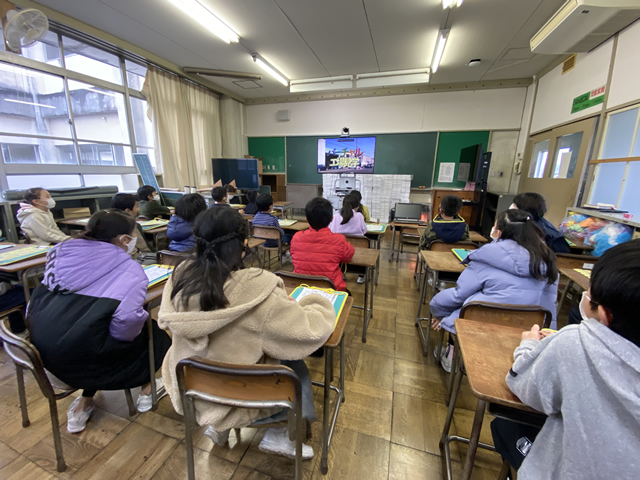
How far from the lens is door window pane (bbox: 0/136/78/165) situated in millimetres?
3199

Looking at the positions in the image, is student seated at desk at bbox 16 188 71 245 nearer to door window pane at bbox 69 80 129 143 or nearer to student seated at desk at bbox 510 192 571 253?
door window pane at bbox 69 80 129 143

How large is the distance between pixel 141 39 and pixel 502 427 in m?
5.82

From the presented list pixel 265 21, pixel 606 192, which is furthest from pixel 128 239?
pixel 606 192

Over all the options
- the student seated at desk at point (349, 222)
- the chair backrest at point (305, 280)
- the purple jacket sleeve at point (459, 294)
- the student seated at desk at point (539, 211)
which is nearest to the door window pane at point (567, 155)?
the student seated at desk at point (539, 211)

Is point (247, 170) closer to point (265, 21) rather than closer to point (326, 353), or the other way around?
point (265, 21)

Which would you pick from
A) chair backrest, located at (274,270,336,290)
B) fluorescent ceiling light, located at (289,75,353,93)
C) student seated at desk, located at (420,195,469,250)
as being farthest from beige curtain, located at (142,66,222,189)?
student seated at desk, located at (420,195,469,250)

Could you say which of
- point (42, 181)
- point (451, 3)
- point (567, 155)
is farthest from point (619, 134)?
point (42, 181)

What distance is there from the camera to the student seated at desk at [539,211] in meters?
2.07

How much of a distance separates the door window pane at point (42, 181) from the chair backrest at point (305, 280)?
4106 mm

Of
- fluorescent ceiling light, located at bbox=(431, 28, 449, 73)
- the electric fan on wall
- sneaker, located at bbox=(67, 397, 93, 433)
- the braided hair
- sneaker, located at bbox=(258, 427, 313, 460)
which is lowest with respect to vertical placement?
sneaker, located at bbox=(67, 397, 93, 433)

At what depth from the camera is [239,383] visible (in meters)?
0.80

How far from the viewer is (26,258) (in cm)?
180

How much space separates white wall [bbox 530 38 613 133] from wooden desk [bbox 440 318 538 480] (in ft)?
12.8

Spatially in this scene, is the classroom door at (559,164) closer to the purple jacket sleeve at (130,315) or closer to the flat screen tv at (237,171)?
the purple jacket sleeve at (130,315)
